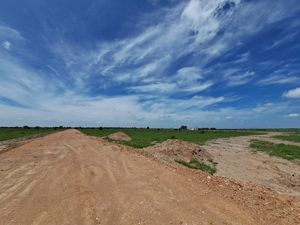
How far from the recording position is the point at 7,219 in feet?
22.3

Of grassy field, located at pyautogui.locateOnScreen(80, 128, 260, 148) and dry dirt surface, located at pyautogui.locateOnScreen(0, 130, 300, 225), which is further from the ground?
grassy field, located at pyautogui.locateOnScreen(80, 128, 260, 148)

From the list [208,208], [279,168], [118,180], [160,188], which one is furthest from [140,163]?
[279,168]

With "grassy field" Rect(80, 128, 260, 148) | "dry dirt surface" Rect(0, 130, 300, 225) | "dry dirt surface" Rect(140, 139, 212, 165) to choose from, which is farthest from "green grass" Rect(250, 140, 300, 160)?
"dry dirt surface" Rect(0, 130, 300, 225)

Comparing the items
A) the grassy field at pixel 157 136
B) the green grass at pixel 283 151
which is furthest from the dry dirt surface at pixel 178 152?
the green grass at pixel 283 151

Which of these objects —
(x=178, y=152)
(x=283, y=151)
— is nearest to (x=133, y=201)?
(x=178, y=152)

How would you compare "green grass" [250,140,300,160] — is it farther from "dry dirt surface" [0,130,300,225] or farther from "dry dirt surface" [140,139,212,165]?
"dry dirt surface" [0,130,300,225]

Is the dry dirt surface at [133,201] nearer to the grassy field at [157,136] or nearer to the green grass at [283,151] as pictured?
the grassy field at [157,136]

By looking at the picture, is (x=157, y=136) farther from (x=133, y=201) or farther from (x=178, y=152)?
(x=133, y=201)

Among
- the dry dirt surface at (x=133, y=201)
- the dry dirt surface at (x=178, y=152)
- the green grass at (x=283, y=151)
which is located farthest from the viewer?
the green grass at (x=283, y=151)

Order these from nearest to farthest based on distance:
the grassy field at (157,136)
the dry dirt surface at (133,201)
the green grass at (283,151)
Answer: the dry dirt surface at (133,201) < the green grass at (283,151) < the grassy field at (157,136)

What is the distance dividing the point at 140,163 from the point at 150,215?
781 centimetres

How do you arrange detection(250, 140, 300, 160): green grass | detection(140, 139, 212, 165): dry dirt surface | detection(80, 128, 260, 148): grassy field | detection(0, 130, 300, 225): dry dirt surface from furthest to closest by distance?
detection(80, 128, 260, 148): grassy field < detection(250, 140, 300, 160): green grass < detection(140, 139, 212, 165): dry dirt surface < detection(0, 130, 300, 225): dry dirt surface

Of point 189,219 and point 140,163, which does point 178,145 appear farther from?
point 189,219

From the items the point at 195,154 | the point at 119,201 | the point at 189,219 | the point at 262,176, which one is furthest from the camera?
the point at 195,154
